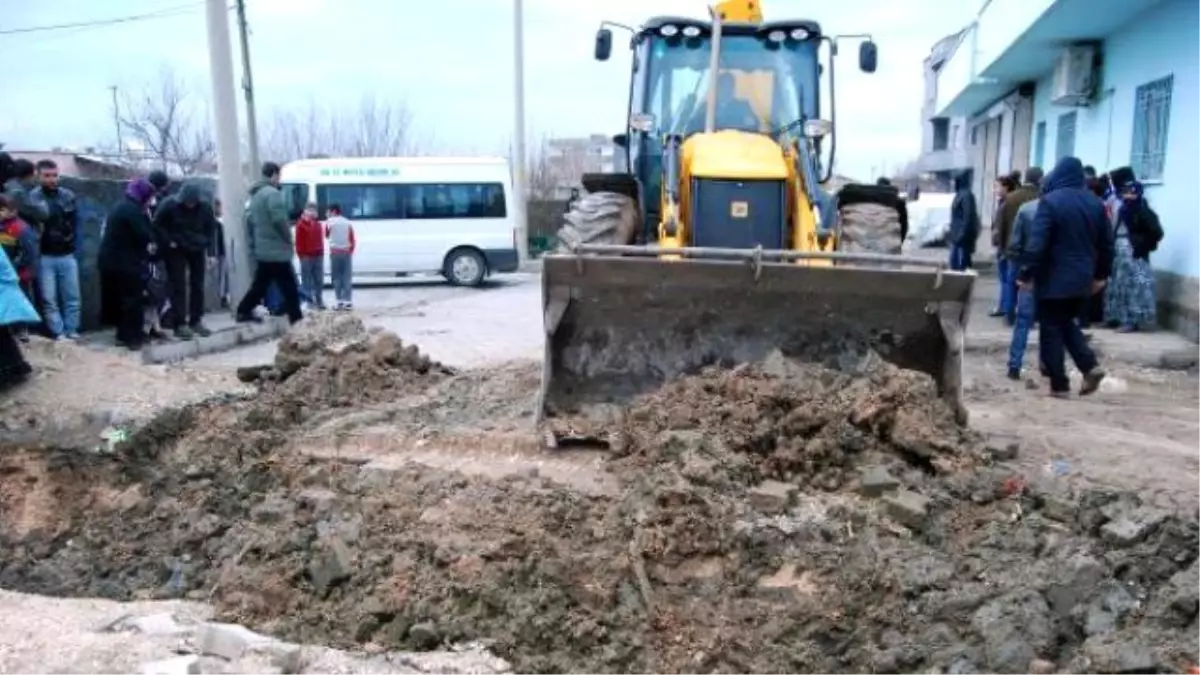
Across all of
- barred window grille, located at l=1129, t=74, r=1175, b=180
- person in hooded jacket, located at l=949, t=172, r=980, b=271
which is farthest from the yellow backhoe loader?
barred window grille, located at l=1129, t=74, r=1175, b=180

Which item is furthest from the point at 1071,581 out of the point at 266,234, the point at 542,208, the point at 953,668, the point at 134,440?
the point at 542,208

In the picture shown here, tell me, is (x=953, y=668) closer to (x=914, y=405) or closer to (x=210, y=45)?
(x=914, y=405)

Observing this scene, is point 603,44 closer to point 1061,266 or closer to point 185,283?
point 1061,266

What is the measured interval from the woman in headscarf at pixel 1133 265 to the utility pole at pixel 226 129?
9694 millimetres

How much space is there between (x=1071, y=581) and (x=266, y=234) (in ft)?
31.4

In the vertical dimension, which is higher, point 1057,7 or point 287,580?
point 1057,7

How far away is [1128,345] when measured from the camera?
1090 cm

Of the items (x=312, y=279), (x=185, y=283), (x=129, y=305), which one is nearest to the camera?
(x=129, y=305)

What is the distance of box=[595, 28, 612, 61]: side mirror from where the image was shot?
28.7ft

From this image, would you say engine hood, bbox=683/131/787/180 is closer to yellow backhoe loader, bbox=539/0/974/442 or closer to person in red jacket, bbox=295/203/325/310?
yellow backhoe loader, bbox=539/0/974/442

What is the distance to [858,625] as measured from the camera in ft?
14.2

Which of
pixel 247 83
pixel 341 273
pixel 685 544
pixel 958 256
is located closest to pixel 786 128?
pixel 685 544

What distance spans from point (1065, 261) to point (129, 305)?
806 cm

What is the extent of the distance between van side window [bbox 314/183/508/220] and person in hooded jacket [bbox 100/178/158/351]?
8.74 m
